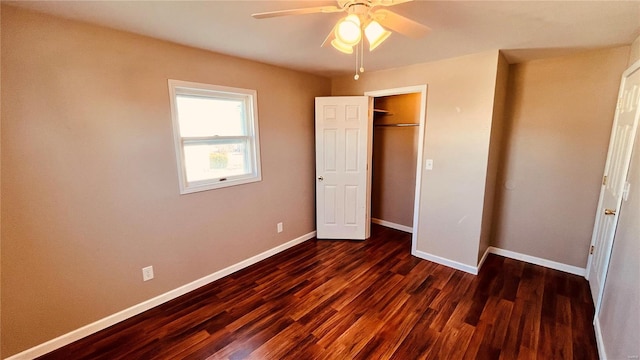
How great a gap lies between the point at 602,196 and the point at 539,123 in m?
0.89

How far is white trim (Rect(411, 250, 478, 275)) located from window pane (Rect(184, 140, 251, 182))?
2261 millimetres

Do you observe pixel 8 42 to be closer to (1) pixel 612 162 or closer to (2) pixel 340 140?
(2) pixel 340 140

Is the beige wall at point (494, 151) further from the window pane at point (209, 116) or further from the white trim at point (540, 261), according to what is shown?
the window pane at point (209, 116)

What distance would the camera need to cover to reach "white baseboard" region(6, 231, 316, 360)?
72.5 inches

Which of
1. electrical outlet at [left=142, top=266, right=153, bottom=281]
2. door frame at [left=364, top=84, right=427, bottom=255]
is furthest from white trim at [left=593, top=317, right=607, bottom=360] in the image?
electrical outlet at [left=142, top=266, right=153, bottom=281]

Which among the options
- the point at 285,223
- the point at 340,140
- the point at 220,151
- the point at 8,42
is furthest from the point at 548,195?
the point at 8,42

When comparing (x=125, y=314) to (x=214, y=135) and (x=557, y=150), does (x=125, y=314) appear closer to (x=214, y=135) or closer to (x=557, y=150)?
(x=214, y=135)

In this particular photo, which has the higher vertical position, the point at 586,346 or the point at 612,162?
the point at 612,162

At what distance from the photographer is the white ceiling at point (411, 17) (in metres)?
1.59

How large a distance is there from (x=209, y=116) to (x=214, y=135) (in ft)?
0.63

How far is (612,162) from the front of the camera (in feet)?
7.83

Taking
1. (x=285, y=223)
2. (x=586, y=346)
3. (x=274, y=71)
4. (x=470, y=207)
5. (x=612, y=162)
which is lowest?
(x=586, y=346)

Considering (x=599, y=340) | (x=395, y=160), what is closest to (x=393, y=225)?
(x=395, y=160)

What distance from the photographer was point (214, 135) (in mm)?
2668
